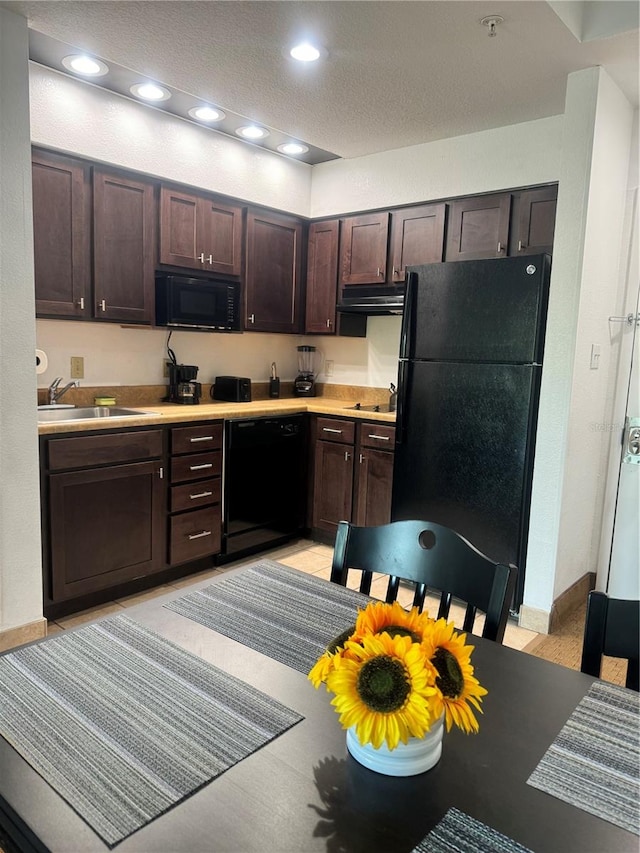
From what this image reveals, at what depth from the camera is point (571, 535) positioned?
2.99 m

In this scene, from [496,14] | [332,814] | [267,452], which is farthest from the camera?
[267,452]

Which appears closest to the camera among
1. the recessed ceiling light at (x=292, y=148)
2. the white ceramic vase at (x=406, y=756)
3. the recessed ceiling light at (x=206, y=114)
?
the white ceramic vase at (x=406, y=756)

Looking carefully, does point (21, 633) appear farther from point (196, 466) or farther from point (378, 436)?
point (378, 436)

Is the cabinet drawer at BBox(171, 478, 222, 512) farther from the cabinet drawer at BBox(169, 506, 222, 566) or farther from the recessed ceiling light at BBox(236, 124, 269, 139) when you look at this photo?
the recessed ceiling light at BBox(236, 124, 269, 139)

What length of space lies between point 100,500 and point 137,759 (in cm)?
220

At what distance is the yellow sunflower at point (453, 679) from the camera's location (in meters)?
0.76

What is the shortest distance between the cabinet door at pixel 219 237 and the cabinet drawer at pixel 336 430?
1113mm

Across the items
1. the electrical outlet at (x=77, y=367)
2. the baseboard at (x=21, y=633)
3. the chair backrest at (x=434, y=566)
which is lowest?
the baseboard at (x=21, y=633)

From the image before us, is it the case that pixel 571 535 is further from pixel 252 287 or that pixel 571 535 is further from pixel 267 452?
pixel 252 287

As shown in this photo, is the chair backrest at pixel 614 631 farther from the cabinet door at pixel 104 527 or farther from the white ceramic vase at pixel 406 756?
the cabinet door at pixel 104 527

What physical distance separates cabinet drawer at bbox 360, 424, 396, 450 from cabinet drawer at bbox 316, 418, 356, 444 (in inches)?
3.2

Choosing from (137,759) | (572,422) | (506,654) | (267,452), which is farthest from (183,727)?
(267,452)

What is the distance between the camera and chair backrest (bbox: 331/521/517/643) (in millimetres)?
1229

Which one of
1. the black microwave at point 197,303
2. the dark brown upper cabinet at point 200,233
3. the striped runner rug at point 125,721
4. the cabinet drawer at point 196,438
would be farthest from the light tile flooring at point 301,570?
the dark brown upper cabinet at point 200,233
